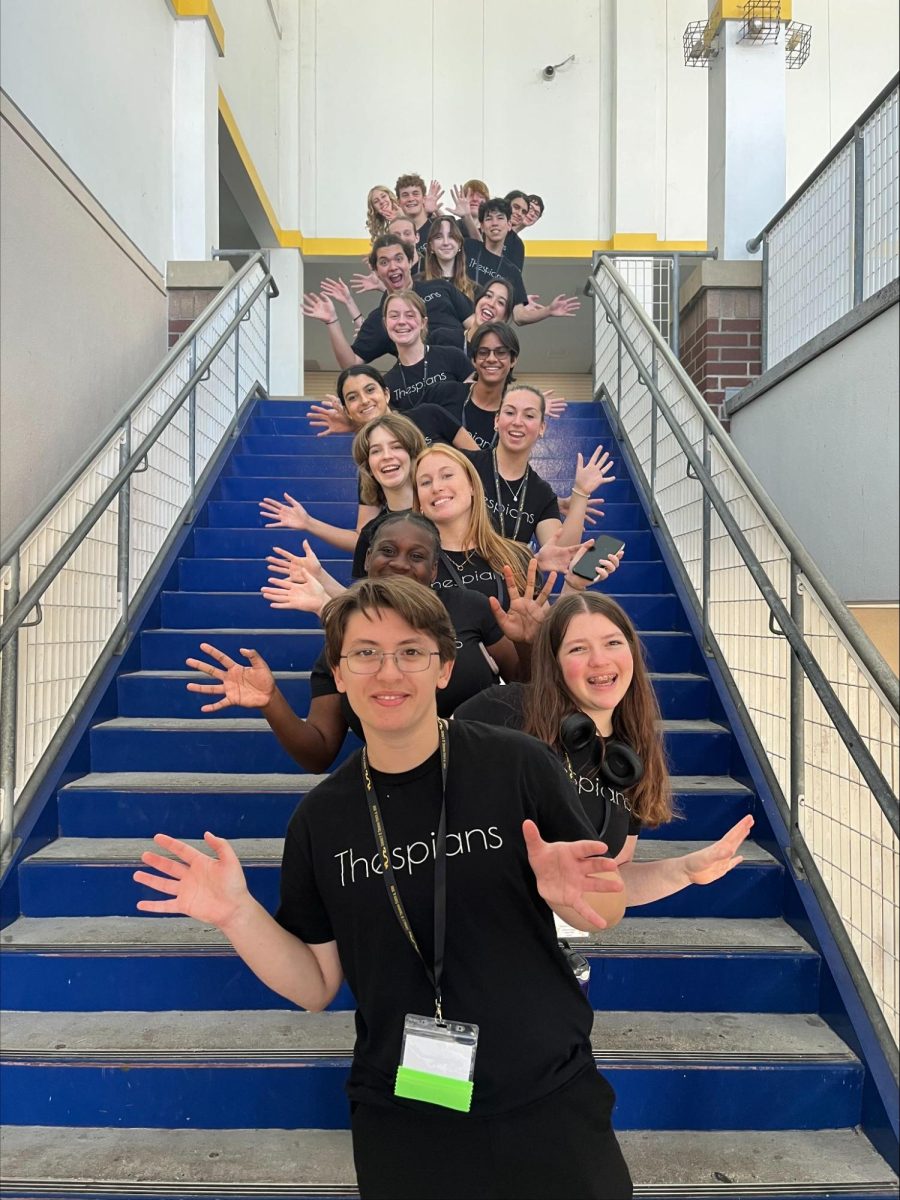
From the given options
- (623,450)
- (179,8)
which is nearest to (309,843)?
(623,450)

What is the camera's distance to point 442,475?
262 cm

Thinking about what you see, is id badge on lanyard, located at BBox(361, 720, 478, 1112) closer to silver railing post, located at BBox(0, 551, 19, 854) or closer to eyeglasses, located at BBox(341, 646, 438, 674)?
eyeglasses, located at BBox(341, 646, 438, 674)

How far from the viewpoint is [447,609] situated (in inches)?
90.9

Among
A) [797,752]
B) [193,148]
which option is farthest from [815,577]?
[193,148]

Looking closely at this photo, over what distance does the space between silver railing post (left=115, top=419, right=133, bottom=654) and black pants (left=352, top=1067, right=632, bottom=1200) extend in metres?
2.62

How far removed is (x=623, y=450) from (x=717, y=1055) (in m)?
3.65

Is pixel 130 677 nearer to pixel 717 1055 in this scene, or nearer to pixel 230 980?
pixel 230 980

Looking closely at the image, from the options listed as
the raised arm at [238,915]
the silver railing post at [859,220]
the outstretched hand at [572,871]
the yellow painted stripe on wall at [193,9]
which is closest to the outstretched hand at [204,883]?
the raised arm at [238,915]

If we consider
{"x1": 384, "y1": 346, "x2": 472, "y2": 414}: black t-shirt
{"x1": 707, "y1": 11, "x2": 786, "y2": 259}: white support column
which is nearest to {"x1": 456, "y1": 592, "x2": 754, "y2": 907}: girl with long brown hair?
{"x1": 384, "y1": 346, "x2": 472, "y2": 414}: black t-shirt

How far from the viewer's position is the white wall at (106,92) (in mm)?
3877

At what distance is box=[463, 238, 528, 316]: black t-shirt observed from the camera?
613cm

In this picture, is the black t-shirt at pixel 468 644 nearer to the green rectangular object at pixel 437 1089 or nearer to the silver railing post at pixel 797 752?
the silver railing post at pixel 797 752

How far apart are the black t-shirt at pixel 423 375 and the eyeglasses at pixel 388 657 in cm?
345

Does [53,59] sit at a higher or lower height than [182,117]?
lower
